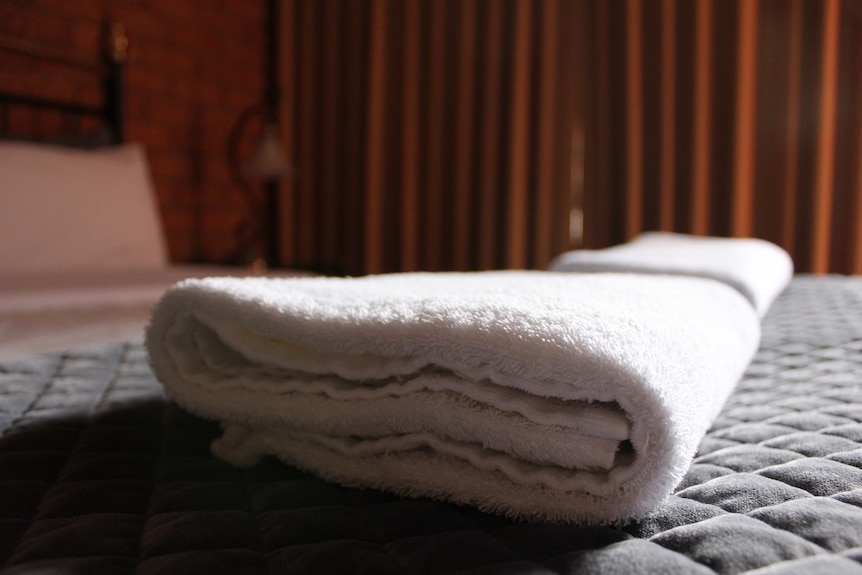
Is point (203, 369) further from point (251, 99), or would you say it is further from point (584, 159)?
point (251, 99)

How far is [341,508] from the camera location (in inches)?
17.2

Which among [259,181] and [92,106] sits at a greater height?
[92,106]

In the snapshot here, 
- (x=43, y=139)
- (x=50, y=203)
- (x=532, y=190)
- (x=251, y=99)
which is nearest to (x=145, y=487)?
(x=50, y=203)

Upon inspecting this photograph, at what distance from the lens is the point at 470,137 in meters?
2.91

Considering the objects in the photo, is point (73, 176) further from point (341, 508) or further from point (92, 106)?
point (341, 508)

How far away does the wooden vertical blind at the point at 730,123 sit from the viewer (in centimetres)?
234

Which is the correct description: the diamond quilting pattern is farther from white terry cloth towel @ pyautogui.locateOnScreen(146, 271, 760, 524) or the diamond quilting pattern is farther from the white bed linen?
the white bed linen

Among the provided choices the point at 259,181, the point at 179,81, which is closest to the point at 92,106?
the point at 179,81

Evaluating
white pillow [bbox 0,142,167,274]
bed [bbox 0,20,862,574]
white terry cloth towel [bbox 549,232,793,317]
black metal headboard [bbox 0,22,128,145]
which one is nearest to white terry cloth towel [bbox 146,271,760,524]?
bed [bbox 0,20,862,574]

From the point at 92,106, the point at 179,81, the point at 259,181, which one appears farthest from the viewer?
the point at 259,181

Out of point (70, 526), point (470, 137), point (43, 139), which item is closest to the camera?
point (70, 526)

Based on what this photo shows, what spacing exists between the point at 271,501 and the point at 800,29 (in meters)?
2.63

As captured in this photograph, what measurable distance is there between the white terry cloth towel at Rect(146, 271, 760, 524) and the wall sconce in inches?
90.6

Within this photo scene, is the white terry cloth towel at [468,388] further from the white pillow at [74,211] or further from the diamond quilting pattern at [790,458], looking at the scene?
the white pillow at [74,211]
